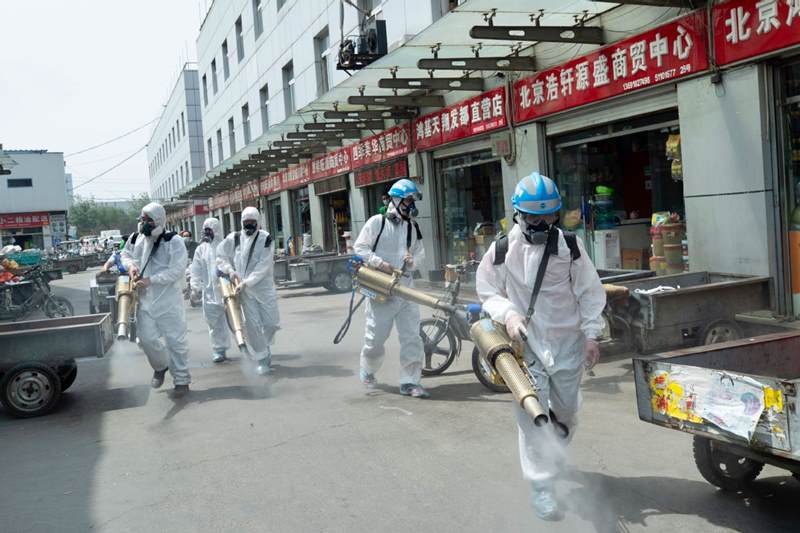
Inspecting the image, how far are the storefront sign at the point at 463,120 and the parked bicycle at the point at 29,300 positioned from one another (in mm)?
8153

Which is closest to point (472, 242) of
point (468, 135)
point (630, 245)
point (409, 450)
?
point (468, 135)

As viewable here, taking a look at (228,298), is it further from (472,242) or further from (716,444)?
(472,242)

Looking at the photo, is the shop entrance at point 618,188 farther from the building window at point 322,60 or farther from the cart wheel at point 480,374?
the building window at point 322,60

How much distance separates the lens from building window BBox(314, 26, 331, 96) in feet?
68.8

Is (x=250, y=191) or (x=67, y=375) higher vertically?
(x=250, y=191)

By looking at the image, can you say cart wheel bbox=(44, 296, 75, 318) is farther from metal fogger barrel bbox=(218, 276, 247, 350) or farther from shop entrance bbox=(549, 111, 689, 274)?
shop entrance bbox=(549, 111, 689, 274)

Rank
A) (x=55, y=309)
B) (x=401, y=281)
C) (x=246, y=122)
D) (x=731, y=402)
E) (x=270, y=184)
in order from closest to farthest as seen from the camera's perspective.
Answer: (x=731, y=402)
(x=401, y=281)
(x=55, y=309)
(x=270, y=184)
(x=246, y=122)

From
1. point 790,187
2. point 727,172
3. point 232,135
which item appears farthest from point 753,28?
point 232,135

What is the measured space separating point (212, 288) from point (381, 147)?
861 centimetres

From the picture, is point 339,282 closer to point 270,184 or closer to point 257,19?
point 270,184

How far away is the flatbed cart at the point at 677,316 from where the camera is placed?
6.82m

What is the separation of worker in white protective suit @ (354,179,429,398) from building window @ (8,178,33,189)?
5406 cm

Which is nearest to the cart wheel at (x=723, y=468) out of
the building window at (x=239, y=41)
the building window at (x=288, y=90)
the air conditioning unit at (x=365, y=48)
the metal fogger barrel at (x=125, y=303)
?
the metal fogger barrel at (x=125, y=303)

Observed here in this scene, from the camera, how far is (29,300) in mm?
15109
